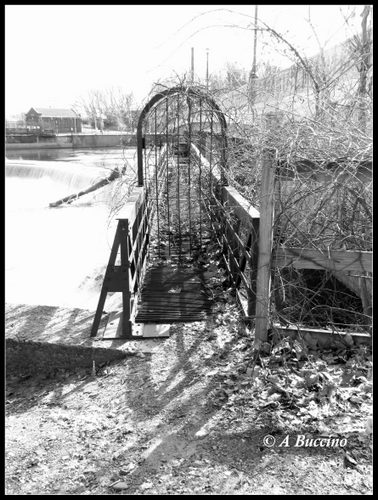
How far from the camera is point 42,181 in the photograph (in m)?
31.2

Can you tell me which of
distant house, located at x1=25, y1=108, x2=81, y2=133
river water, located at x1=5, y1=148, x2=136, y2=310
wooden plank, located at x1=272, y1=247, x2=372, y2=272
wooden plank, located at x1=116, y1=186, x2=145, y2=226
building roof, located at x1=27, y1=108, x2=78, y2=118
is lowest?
river water, located at x1=5, y1=148, x2=136, y2=310

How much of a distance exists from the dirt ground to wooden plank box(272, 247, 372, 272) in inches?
26.9

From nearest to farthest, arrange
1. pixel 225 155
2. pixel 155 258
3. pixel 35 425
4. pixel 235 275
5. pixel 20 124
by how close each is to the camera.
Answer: pixel 35 425 → pixel 235 275 → pixel 225 155 → pixel 155 258 → pixel 20 124

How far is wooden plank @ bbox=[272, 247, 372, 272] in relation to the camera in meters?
3.23

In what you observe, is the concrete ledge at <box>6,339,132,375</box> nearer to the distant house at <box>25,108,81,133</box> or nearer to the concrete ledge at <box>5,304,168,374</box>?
the concrete ledge at <box>5,304,168,374</box>

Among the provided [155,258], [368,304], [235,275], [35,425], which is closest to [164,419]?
[35,425]

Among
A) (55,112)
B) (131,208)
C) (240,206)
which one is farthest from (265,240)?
(55,112)

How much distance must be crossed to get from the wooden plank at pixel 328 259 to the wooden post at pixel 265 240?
0.12m

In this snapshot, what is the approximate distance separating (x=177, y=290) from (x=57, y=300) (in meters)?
2.85

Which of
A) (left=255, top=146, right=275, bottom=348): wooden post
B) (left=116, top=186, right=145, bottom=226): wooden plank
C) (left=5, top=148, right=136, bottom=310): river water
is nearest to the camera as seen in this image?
(left=255, top=146, right=275, bottom=348): wooden post

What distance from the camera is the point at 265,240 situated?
11.2 ft

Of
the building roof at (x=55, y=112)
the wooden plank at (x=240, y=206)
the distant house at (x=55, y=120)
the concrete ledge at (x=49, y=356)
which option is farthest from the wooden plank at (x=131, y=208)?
the building roof at (x=55, y=112)

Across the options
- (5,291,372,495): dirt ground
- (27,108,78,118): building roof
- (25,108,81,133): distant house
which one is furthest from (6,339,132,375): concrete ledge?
(27,108,78,118): building roof

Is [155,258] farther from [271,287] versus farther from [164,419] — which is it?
[164,419]
